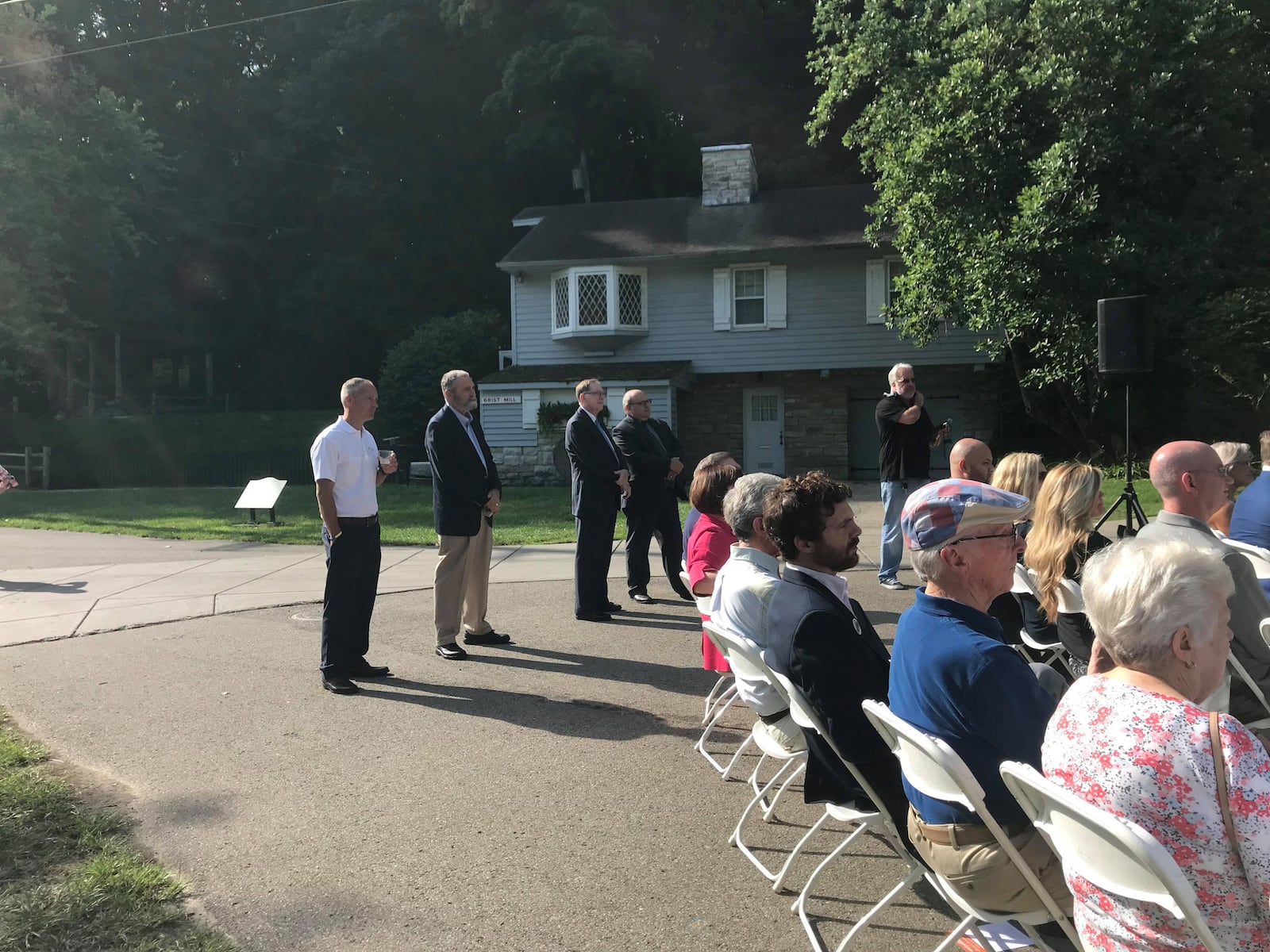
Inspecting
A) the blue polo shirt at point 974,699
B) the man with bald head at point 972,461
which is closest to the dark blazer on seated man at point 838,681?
the blue polo shirt at point 974,699

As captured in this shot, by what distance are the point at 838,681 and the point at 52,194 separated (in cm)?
3051

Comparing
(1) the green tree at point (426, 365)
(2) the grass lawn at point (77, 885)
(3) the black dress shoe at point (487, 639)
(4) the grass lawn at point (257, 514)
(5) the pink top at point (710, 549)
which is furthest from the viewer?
(1) the green tree at point (426, 365)

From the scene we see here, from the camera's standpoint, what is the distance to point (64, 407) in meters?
37.3

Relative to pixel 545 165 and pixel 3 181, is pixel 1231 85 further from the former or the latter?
pixel 3 181

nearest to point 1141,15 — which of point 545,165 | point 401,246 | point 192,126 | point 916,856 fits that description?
point 916,856

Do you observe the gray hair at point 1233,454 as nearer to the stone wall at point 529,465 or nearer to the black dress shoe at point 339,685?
the black dress shoe at point 339,685

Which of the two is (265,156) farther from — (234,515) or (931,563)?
(931,563)

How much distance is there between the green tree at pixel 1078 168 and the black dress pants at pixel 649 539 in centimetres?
1027

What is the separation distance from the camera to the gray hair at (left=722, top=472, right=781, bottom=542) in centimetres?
429

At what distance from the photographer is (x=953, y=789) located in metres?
2.30

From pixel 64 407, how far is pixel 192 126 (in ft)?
42.2

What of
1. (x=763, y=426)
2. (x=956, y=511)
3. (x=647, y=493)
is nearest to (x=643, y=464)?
(x=647, y=493)

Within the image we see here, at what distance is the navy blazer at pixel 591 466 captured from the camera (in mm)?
7895

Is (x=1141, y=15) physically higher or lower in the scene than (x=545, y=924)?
higher
